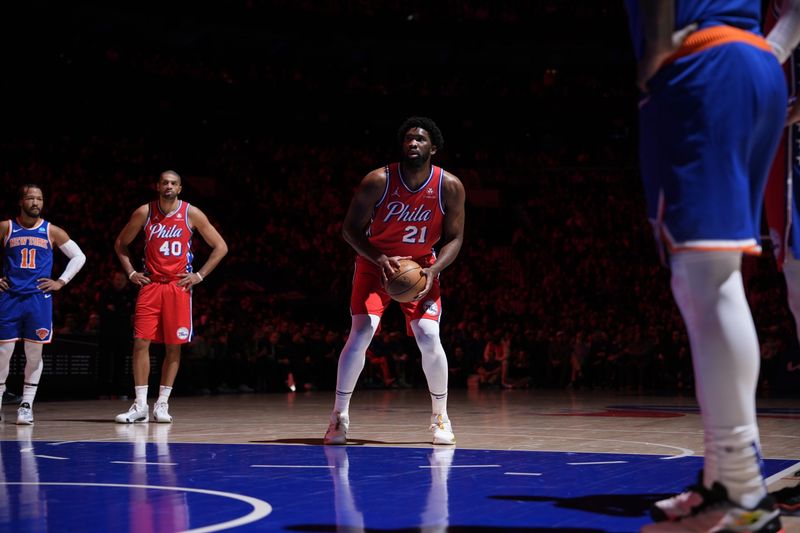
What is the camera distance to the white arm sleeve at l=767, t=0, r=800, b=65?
306 cm

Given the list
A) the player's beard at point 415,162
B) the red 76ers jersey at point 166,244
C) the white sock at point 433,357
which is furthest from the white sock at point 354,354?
the red 76ers jersey at point 166,244

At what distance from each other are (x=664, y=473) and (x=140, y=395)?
17.6 ft

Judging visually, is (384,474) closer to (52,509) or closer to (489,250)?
(52,509)

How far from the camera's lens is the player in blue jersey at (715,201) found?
2652mm

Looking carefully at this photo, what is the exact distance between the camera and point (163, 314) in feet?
28.8

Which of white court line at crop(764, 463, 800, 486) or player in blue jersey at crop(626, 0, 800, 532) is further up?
player in blue jersey at crop(626, 0, 800, 532)

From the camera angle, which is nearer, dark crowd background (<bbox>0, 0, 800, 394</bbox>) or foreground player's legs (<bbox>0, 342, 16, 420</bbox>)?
foreground player's legs (<bbox>0, 342, 16, 420</bbox>)

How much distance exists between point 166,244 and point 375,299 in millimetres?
3136

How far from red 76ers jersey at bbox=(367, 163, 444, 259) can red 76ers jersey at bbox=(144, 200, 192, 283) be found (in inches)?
118

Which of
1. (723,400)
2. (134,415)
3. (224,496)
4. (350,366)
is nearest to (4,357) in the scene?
(134,415)

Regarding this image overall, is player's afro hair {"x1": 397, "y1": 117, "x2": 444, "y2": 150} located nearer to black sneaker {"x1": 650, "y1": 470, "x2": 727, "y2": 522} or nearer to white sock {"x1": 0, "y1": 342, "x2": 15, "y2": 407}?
black sneaker {"x1": 650, "y1": 470, "x2": 727, "y2": 522}

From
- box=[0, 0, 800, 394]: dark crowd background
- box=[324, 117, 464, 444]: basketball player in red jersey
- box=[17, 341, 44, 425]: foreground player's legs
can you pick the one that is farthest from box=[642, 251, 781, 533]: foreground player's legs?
box=[0, 0, 800, 394]: dark crowd background

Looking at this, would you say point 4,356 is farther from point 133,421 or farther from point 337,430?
point 337,430

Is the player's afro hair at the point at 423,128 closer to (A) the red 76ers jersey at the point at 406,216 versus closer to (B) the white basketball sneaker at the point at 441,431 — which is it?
(A) the red 76ers jersey at the point at 406,216
